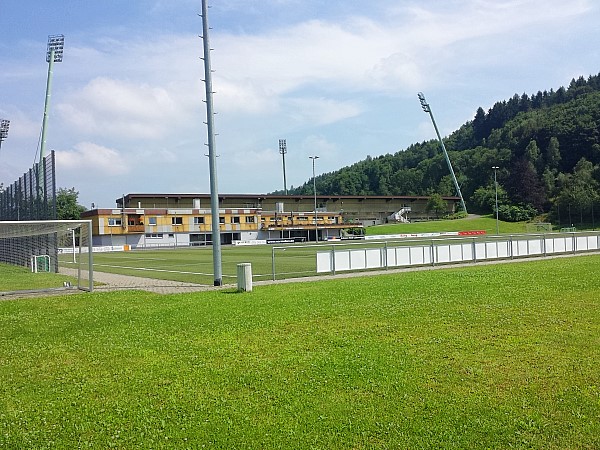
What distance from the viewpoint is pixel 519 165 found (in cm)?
12344

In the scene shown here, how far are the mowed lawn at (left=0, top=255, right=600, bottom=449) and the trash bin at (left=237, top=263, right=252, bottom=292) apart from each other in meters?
4.17

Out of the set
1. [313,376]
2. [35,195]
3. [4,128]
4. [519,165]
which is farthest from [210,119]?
[519,165]


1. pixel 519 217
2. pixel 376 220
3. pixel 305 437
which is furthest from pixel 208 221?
pixel 305 437

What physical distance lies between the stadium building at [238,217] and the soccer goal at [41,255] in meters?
48.8

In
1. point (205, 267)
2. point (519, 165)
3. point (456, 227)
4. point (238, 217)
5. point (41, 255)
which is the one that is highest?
point (519, 165)

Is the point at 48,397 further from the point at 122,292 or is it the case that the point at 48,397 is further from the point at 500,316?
the point at 122,292

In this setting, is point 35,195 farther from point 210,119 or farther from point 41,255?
point 210,119

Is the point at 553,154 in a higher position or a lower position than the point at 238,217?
higher

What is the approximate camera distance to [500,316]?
33.1 feet

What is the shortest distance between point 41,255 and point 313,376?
27.1m

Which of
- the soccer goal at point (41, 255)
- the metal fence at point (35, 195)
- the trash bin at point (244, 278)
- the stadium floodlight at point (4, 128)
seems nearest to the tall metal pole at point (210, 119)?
the trash bin at point (244, 278)

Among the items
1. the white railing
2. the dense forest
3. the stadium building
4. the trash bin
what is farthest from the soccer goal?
the dense forest

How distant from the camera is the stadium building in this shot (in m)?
86.6

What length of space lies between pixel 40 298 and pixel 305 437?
13.5 metres
